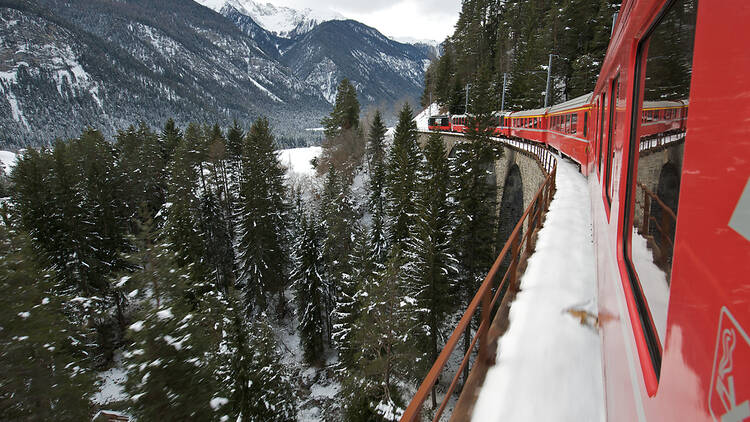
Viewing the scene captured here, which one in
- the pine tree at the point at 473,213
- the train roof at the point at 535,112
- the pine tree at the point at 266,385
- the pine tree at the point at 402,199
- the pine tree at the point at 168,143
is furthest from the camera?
the pine tree at the point at 168,143

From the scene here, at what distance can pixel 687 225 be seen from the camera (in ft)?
A: 3.71

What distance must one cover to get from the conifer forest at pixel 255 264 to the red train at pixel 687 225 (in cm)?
1001

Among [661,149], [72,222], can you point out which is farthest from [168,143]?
[661,149]

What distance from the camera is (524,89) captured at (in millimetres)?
40281

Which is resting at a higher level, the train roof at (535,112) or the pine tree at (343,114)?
the pine tree at (343,114)

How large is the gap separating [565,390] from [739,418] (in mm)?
2855

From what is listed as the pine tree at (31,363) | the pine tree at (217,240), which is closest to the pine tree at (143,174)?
the pine tree at (217,240)

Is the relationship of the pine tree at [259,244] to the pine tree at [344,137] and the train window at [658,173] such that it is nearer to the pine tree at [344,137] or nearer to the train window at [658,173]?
the pine tree at [344,137]

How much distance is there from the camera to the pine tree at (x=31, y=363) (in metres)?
9.96

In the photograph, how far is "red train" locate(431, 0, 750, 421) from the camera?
79 centimetres

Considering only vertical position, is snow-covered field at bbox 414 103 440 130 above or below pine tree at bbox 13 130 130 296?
above

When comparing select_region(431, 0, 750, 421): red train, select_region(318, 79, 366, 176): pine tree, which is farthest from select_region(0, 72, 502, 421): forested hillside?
select_region(431, 0, 750, 421): red train

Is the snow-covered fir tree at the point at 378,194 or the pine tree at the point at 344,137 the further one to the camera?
the pine tree at the point at 344,137

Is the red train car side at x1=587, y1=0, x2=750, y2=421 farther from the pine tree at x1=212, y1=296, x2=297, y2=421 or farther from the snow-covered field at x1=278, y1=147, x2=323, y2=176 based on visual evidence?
the snow-covered field at x1=278, y1=147, x2=323, y2=176
